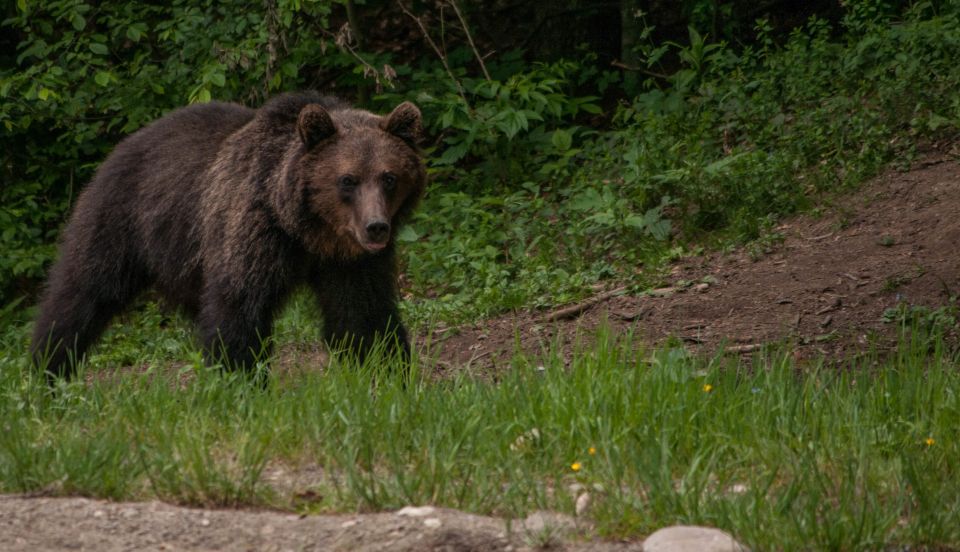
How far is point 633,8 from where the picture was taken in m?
11.6

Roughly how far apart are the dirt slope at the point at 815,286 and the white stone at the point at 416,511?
2.71 m

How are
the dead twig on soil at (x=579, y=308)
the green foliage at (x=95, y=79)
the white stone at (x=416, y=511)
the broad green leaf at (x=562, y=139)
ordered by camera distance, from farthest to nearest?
1. the broad green leaf at (x=562, y=139)
2. the green foliage at (x=95, y=79)
3. the dead twig on soil at (x=579, y=308)
4. the white stone at (x=416, y=511)

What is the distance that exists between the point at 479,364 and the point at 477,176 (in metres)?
4.52

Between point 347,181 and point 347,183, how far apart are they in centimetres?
1

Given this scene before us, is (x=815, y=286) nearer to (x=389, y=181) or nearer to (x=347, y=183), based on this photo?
(x=389, y=181)

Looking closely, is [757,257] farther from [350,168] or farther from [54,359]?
[54,359]

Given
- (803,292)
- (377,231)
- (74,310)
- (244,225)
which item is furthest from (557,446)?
(74,310)

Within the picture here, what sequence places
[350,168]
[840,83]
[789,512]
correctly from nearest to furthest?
[789,512] < [350,168] < [840,83]

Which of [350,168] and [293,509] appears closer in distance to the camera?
[293,509]

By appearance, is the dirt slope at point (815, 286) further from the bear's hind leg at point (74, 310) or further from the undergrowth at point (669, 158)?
the bear's hind leg at point (74, 310)

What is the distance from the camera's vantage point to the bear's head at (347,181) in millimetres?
6395

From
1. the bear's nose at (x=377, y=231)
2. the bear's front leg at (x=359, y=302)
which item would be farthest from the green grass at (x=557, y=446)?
the bear's front leg at (x=359, y=302)

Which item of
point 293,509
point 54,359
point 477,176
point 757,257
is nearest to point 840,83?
point 757,257

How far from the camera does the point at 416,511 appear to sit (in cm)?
402
